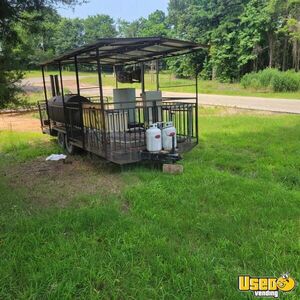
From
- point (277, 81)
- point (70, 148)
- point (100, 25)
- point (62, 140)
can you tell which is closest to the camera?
point (70, 148)

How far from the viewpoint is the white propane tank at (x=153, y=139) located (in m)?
5.64

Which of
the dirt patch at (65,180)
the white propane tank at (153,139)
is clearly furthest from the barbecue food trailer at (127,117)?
the dirt patch at (65,180)

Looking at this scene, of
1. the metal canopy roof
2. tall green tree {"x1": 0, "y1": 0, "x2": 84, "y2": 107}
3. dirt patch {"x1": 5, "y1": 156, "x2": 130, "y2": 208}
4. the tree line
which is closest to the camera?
dirt patch {"x1": 5, "y1": 156, "x2": 130, "y2": 208}

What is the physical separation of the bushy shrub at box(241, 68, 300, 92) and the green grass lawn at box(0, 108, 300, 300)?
55.5 feet

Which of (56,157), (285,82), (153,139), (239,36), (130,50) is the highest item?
(239,36)

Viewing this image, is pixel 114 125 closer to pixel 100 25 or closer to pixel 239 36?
pixel 239 36

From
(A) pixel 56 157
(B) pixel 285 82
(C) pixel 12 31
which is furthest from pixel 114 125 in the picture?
(B) pixel 285 82

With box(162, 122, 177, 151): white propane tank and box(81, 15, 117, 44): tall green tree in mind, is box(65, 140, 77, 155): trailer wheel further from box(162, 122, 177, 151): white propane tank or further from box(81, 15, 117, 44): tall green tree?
box(81, 15, 117, 44): tall green tree

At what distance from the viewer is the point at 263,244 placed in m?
3.08

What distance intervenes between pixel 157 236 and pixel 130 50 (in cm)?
402

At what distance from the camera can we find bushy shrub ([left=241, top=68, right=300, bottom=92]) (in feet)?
68.2

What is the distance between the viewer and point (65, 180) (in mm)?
5496

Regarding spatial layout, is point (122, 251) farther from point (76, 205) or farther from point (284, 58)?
point (284, 58)

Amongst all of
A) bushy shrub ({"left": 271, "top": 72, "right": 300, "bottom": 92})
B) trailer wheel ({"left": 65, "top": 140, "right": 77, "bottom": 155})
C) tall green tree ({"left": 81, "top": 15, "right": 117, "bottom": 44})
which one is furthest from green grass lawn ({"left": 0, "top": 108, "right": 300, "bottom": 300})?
tall green tree ({"left": 81, "top": 15, "right": 117, "bottom": 44})
